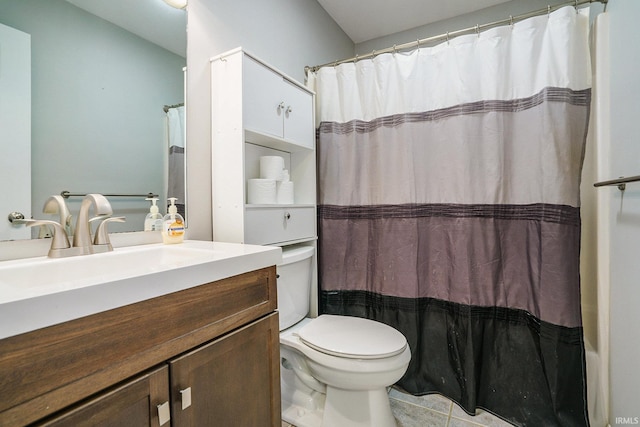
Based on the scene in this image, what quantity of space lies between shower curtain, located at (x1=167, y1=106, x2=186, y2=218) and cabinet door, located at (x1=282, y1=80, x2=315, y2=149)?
1.55 feet

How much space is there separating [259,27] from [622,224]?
179 cm

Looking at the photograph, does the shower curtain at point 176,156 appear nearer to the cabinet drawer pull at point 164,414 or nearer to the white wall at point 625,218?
the cabinet drawer pull at point 164,414

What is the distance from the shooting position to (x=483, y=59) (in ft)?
4.74

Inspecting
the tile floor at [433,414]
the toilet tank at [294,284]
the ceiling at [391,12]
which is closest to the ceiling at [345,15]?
the ceiling at [391,12]

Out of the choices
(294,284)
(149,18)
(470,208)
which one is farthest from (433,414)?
(149,18)

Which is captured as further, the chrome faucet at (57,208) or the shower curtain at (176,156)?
the shower curtain at (176,156)

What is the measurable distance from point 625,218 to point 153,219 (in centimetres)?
172

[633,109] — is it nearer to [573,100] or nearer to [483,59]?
[573,100]

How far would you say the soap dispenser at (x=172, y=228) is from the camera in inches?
41.8

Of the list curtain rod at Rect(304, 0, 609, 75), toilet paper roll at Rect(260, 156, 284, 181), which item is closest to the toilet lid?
toilet paper roll at Rect(260, 156, 284, 181)

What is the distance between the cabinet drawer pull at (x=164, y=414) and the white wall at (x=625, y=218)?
54.5 inches

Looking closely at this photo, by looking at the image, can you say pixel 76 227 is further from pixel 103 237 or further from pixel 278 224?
pixel 278 224

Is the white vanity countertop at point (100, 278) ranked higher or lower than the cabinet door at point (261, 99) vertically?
lower

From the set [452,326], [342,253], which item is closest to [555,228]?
[452,326]
